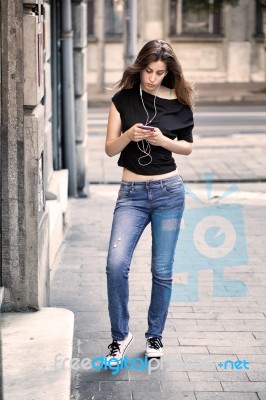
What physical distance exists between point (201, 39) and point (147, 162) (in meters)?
29.2

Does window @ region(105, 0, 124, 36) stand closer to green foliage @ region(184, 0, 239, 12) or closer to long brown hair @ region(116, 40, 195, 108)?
green foliage @ region(184, 0, 239, 12)

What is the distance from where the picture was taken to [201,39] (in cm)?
3497

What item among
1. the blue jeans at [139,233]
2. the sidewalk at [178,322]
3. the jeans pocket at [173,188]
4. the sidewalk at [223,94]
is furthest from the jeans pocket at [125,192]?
the sidewalk at [223,94]

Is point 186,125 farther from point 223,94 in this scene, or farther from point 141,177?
point 223,94

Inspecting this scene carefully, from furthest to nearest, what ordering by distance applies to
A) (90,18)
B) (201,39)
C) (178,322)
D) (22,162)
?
(201,39) → (90,18) → (178,322) → (22,162)

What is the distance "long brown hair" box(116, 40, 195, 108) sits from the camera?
6.23 m

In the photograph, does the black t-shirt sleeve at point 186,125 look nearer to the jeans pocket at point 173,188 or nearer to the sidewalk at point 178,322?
the jeans pocket at point 173,188

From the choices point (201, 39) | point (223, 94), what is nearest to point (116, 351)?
point (223, 94)

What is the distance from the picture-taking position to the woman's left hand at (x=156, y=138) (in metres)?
6.08

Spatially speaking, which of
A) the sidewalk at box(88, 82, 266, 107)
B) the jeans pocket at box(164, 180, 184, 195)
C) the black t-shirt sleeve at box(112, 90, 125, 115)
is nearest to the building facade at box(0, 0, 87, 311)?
the black t-shirt sleeve at box(112, 90, 125, 115)

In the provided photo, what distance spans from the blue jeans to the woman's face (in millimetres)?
585

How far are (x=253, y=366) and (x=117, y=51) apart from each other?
94.5ft

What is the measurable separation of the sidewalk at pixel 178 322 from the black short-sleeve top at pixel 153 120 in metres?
1.27

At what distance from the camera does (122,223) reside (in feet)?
20.8
